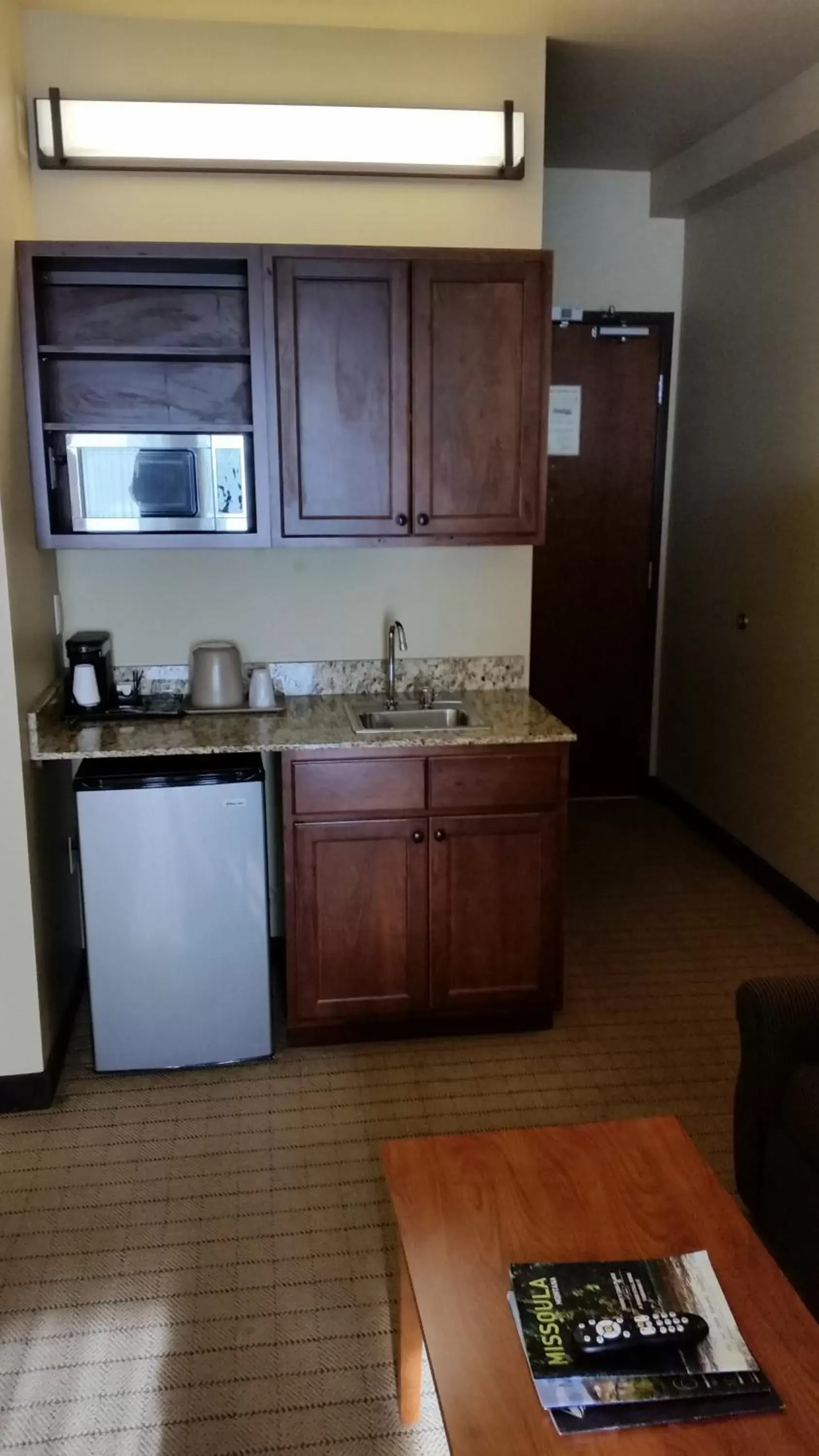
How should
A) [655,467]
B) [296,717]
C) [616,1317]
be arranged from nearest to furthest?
[616,1317], [296,717], [655,467]

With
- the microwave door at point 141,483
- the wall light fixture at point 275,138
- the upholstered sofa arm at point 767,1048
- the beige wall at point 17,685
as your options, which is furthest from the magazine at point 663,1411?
the wall light fixture at point 275,138

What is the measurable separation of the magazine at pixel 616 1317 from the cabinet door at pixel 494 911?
143 centimetres

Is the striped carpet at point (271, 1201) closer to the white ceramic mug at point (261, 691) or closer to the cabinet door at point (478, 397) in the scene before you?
the white ceramic mug at point (261, 691)

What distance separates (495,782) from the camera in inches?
113

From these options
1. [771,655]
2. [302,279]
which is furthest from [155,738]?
[771,655]

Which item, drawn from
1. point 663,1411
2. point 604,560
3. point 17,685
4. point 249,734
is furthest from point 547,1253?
point 604,560


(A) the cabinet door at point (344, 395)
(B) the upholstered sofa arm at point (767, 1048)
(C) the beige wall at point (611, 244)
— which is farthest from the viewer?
(C) the beige wall at point (611, 244)

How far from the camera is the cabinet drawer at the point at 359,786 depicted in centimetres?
279

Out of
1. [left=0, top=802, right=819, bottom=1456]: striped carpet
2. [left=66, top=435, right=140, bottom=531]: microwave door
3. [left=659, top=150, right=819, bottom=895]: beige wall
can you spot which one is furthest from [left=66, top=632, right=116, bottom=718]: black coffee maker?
[left=659, top=150, right=819, bottom=895]: beige wall

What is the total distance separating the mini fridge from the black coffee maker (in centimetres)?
24

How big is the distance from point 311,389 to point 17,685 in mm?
1100

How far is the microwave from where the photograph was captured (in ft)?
9.27

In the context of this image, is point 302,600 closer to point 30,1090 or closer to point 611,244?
point 30,1090

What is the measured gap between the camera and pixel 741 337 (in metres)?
4.16
